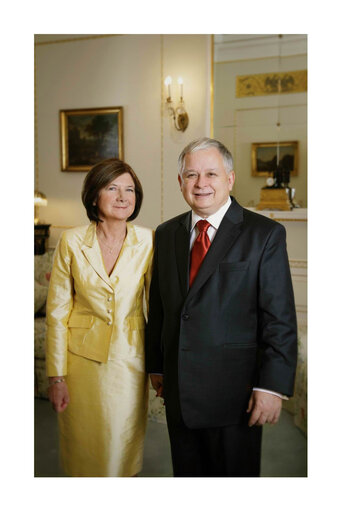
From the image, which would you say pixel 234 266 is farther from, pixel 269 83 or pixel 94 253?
pixel 269 83

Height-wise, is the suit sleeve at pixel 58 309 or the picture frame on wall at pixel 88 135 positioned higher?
the picture frame on wall at pixel 88 135

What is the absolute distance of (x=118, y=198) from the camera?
1.51 m

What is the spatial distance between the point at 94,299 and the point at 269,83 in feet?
4.17

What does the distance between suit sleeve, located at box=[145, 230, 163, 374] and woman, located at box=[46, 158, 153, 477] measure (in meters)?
0.03

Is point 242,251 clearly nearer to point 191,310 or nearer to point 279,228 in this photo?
point 279,228

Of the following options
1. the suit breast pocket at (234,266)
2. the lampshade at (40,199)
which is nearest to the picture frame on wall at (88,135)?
the lampshade at (40,199)

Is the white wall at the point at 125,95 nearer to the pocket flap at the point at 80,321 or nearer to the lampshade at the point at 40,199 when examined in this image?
the lampshade at the point at 40,199

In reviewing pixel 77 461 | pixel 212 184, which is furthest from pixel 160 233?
pixel 77 461

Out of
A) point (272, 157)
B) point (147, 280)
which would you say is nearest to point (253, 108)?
point (272, 157)

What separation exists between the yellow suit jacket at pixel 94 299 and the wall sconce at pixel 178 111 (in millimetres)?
620

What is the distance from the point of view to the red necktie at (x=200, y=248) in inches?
57.7

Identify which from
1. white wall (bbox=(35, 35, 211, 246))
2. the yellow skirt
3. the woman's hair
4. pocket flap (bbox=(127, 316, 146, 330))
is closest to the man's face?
the woman's hair

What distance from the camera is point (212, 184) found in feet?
4.67
